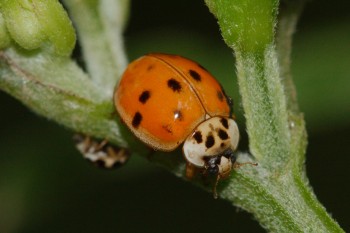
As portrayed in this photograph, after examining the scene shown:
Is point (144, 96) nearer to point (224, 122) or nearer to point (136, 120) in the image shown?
point (136, 120)

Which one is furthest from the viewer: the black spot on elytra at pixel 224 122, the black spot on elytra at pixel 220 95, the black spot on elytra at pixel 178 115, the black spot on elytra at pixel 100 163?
the black spot on elytra at pixel 100 163

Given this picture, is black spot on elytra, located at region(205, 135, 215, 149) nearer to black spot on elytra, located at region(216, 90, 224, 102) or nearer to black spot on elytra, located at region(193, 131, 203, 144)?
black spot on elytra, located at region(193, 131, 203, 144)

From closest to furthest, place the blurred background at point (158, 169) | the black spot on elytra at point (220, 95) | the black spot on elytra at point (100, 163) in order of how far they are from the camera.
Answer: the black spot on elytra at point (220, 95), the black spot on elytra at point (100, 163), the blurred background at point (158, 169)

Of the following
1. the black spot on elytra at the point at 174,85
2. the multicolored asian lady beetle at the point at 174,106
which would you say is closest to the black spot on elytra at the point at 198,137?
the multicolored asian lady beetle at the point at 174,106

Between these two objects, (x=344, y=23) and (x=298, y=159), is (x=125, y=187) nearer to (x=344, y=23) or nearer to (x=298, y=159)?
(x=344, y=23)

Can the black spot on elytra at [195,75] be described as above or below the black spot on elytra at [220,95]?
above

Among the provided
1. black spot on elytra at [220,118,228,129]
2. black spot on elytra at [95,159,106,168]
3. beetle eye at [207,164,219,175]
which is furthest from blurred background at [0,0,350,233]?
beetle eye at [207,164,219,175]

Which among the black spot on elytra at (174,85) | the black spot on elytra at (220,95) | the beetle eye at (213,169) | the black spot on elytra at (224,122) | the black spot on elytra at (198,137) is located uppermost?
the black spot on elytra at (174,85)

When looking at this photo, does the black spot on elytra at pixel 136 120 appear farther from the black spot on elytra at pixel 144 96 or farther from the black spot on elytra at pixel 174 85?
the black spot on elytra at pixel 174 85
